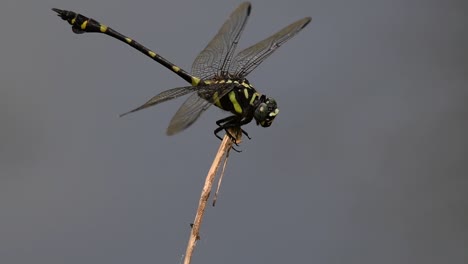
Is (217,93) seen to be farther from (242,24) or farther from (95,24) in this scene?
(95,24)

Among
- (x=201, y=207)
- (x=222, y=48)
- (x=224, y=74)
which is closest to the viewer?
(x=201, y=207)

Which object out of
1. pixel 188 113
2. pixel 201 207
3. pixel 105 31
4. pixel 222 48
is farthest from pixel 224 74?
pixel 201 207

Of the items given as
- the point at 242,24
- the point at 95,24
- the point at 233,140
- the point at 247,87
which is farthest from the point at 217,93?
the point at 95,24

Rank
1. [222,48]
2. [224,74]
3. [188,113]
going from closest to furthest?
[188,113] < [224,74] < [222,48]

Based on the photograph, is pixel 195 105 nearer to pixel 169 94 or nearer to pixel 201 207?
pixel 169 94

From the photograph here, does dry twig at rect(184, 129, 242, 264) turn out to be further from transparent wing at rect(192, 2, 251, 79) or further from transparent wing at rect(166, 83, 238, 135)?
transparent wing at rect(192, 2, 251, 79)

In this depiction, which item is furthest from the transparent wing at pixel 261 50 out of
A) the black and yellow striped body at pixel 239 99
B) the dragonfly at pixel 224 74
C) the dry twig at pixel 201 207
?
the dry twig at pixel 201 207

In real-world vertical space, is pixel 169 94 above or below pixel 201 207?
above

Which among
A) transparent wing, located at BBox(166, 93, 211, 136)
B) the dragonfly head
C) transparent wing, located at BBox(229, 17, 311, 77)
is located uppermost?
transparent wing, located at BBox(229, 17, 311, 77)

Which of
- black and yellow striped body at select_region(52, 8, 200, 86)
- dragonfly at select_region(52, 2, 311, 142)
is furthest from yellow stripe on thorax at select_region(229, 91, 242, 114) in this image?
black and yellow striped body at select_region(52, 8, 200, 86)
